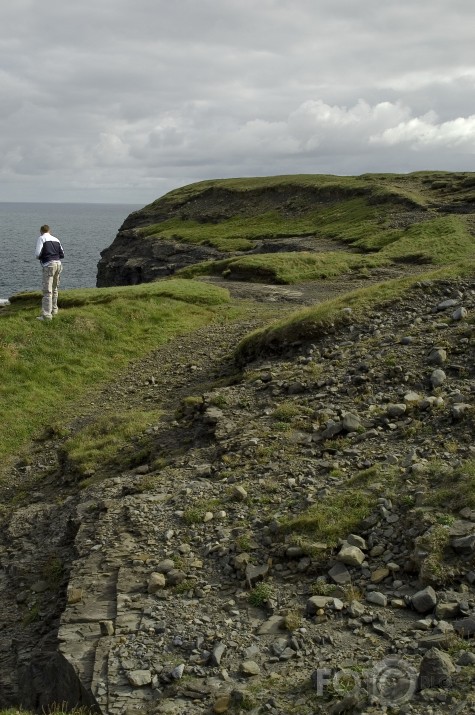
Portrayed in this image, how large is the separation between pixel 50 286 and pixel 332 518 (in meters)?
17.6

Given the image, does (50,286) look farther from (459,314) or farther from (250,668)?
(250,668)

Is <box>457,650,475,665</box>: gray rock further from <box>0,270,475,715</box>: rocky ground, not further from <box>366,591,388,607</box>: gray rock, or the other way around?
<box>366,591,388,607</box>: gray rock

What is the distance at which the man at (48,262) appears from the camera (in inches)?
958

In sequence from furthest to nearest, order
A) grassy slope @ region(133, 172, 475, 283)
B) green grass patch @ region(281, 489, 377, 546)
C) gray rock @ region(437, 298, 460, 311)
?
grassy slope @ region(133, 172, 475, 283) < gray rock @ region(437, 298, 460, 311) < green grass patch @ region(281, 489, 377, 546)

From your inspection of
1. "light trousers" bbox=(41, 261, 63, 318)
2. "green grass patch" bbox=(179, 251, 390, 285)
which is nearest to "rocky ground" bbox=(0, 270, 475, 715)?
"light trousers" bbox=(41, 261, 63, 318)

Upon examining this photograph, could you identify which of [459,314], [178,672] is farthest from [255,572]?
[459,314]

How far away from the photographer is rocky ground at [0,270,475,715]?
7.55 metres

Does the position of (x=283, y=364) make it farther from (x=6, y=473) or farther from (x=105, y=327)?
(x=105, y=327)

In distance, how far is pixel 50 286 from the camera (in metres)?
25.1

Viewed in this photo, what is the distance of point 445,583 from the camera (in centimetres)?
859

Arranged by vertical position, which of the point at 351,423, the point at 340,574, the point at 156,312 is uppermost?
the point at 156,312

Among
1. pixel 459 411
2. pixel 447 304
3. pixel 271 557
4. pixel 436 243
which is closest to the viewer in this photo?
pixel 271 557

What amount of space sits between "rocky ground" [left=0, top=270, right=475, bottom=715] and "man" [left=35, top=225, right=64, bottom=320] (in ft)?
32.1

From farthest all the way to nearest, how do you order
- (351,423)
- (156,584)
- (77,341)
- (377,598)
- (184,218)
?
(184,218) < (77,341) < (351,423) < (156,584) < (377,598)
